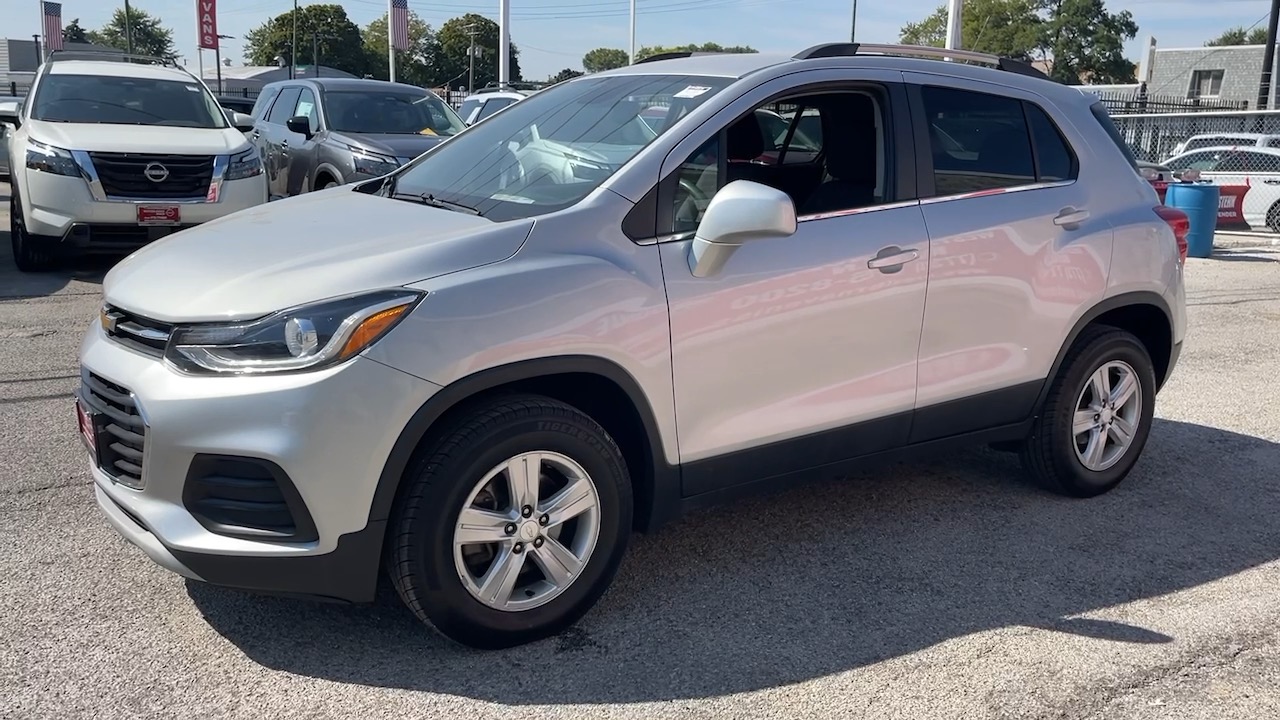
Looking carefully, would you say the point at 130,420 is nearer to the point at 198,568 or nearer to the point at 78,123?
the point at 198,568

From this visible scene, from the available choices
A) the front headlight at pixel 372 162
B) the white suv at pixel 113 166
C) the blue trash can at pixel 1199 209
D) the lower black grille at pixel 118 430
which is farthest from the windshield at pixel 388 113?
the blue trash can at pixel 1199 209

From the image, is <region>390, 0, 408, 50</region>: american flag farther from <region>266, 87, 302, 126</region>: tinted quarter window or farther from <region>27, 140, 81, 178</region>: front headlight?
<region>27, 140, 81, 178</region>: front headlight

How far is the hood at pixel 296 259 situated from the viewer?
10.1 ft

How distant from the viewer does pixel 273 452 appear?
2918 mm

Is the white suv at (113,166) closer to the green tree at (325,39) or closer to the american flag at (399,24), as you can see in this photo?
the american flag at (399,24)

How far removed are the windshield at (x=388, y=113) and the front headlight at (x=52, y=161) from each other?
2579 millimetres

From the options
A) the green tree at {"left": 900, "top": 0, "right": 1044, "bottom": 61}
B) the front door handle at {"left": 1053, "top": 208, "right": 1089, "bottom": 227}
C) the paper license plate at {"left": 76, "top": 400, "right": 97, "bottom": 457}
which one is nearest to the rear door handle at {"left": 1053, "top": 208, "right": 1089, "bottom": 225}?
the front door handle at {"left": 1053, "top": 208, "right": 1089, "bottom": 227}

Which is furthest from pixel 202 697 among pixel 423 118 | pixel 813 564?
pixel 423 118

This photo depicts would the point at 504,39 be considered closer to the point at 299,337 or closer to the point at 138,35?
the point at 299,337

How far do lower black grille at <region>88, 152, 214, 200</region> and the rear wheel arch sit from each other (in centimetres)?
701

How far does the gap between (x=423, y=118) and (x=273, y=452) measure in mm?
9095

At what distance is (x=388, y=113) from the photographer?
37.2ft

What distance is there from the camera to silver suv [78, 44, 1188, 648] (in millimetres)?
3023

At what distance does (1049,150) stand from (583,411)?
2385 millimetres
